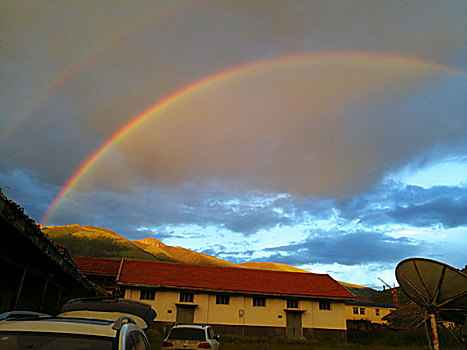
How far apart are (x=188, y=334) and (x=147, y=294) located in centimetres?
1982

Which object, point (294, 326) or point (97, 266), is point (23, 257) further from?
point (97, 266)

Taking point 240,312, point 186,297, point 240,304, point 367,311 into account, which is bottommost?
point 240,312

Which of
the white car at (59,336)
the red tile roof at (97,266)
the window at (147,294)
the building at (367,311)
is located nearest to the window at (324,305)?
the window at (147,294)

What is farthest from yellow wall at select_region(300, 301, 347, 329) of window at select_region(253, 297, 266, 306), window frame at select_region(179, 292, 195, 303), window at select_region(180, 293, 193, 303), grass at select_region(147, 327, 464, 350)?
window at select_region(180, 293, 193, 303)

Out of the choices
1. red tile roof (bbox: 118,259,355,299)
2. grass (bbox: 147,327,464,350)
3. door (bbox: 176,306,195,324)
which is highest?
red tile roof (bbox: 118,259,355,299)

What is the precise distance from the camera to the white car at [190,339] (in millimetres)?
12632

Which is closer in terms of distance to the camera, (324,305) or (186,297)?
(186,297)

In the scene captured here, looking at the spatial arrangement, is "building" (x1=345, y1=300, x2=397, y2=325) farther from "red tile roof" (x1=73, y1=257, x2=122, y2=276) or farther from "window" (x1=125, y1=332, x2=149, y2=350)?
"window" (x1=125, y1=332, x2=149, y2=350)

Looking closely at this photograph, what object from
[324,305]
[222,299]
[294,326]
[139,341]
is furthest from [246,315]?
[139,341]

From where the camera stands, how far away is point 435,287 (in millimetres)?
14227

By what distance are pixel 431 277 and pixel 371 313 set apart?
4953cm

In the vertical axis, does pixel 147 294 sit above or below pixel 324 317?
above

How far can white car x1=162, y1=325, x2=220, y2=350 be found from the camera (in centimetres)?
1263

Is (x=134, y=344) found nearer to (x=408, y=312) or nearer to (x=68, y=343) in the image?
(x=68, y=343)
